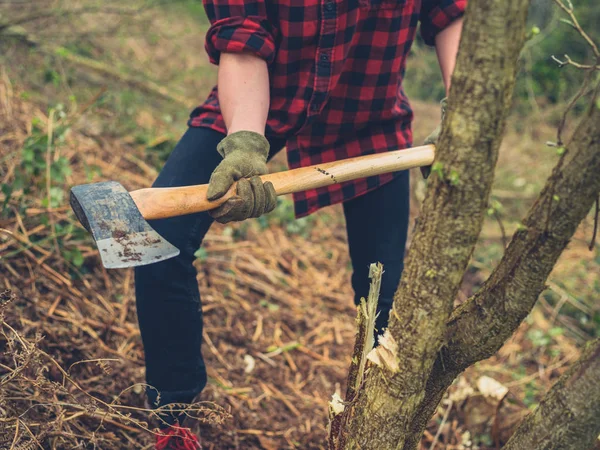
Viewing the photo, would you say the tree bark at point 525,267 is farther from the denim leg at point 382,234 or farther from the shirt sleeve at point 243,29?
the shirt sleeve at point 243,29

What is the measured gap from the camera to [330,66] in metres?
1.78

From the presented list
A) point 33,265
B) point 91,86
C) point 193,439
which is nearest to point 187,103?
point 91,86

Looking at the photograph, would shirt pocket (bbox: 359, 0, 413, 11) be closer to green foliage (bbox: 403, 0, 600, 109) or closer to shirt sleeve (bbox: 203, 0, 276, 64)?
shirt sleeve (bbox: 203, 0, 276, 64)

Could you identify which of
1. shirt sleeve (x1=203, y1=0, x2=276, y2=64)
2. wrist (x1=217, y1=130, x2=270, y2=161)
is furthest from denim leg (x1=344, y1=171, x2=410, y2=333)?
shirt sleeve (x1=203, y1=0, x2=276, y2=64)

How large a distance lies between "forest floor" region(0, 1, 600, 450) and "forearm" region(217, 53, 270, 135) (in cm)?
77

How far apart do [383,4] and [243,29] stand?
1.54 ft

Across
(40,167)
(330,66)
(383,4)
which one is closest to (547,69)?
(383,4)

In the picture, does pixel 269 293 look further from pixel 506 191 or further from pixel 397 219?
pixel 506 191

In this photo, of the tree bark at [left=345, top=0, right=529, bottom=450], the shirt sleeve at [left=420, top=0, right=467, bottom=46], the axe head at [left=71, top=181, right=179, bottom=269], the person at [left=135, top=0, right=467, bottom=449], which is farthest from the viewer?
the shirt sleeve at [left=420, top=0, right=467, bottom=46]

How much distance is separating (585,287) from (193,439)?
11.2ft

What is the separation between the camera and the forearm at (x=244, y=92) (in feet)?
5.52

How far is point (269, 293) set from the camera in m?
3.30

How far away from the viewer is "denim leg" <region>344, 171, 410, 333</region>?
6.39 feet

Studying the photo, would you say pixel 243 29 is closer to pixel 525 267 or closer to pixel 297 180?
pixel 297 180
